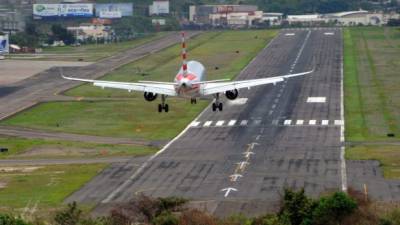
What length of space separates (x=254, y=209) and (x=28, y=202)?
20101mm

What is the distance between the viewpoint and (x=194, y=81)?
413ft

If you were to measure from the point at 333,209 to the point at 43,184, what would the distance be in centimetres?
4456

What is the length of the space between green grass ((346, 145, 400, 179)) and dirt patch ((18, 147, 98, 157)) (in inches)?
1127

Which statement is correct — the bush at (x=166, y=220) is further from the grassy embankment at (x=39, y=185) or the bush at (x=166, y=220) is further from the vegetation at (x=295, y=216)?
the grassy embankment at (x=39, y=185)

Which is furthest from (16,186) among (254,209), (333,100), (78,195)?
(333,100)

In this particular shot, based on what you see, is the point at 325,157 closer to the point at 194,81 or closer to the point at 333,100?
the point at 194,81

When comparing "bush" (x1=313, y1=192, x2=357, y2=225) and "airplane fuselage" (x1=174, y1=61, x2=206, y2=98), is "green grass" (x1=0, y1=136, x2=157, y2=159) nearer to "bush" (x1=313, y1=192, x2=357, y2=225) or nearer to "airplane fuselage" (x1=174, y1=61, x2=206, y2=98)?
"airplane fuselage" (x1=174, y1=61, x2=206, y2=98)

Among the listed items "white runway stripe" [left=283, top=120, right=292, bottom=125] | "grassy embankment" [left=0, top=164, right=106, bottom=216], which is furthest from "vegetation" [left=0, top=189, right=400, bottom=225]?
"white runway stripe" [left=283, top=120, right=292, bottom=125]

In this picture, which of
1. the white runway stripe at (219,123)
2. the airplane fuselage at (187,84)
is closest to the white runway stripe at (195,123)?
the white runway stripe at (219,123)

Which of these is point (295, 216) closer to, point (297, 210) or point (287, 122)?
point (297, 210)

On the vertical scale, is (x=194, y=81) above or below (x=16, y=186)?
above

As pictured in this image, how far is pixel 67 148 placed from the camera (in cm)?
13750

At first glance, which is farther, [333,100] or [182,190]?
[333,100]

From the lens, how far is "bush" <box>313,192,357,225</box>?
74.8 m
